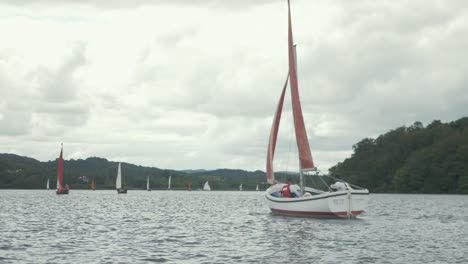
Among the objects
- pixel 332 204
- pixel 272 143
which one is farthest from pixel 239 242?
pixel 272 143

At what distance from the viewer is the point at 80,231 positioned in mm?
43906

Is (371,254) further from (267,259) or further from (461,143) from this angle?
(461,143)

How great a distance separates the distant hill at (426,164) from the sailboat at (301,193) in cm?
9699

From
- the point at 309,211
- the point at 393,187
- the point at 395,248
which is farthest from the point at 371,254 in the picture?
the point at 393,187

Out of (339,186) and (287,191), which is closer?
(339,186)

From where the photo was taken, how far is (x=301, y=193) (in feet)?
178

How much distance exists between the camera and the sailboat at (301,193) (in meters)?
50.2

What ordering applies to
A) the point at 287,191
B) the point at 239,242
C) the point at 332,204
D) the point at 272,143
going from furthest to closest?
the point at 272,143, the point at 287,191, the point at 332,204, the point at 239,242

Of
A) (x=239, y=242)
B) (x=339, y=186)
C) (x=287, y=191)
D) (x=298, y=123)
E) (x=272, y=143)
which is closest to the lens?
(x=239, y=242)

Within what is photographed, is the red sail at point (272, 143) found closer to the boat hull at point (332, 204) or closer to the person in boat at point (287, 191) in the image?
the person in boat at point (287, 191)

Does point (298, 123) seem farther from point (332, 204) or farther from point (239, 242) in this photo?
point (239, 242)

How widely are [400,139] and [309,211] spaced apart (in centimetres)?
15389

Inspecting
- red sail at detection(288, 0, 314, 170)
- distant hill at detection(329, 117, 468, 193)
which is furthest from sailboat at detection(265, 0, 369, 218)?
distant hill at detection(329, 117, 468, 193)

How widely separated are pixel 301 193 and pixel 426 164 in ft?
399
